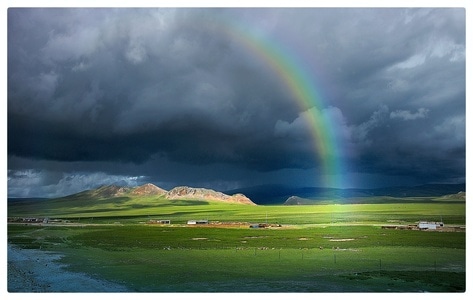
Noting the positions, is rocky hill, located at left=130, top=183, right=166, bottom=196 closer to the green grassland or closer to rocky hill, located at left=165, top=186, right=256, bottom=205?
rocky hill, located at left=165, top=186, right=256, bottom=205

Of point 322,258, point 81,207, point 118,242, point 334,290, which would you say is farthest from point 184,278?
point 81,207

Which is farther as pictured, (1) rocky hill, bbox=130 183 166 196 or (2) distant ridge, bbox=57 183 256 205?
(1) rocky hill, bbox=130 183 166 196

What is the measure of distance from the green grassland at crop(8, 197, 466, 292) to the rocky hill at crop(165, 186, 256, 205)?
75.4 feet

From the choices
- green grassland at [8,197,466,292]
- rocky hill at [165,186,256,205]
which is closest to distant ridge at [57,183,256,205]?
rocky hill at [165,186,256,205]

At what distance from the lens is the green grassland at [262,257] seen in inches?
795

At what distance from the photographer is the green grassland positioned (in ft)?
66.3

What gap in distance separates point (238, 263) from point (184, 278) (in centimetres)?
404

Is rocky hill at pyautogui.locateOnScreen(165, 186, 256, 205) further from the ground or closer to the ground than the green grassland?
further from the ground

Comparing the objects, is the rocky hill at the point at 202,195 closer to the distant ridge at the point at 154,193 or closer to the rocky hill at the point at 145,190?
the distant ridge at the point at 154,193

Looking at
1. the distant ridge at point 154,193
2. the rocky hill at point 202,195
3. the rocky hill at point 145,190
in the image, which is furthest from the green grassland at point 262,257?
the rocky hill at point 145,190

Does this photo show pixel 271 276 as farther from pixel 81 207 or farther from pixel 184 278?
pixel 81 207

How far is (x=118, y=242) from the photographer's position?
3253 cm

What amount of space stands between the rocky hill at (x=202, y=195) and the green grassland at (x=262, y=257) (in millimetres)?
22975
